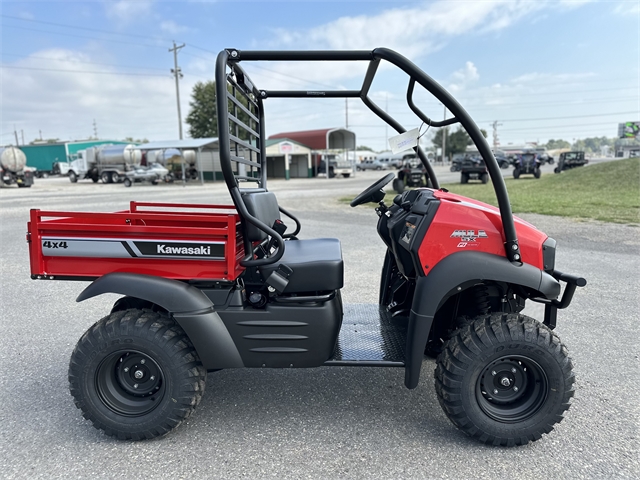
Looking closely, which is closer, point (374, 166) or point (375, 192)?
point (375, 192)

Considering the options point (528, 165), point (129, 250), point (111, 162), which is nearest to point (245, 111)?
point (129, 250)

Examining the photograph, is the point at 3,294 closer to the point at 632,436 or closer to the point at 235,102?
the point at 235,102

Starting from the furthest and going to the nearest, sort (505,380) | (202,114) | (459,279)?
(202,114)
(505,380)
(459,279)

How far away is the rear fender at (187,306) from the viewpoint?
7.49ft

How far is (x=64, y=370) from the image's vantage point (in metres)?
3.14

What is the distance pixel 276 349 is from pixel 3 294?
4.28 m

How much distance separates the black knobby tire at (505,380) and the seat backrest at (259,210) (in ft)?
3.99

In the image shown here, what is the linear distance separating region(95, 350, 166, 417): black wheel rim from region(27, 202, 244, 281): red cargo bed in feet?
1.59

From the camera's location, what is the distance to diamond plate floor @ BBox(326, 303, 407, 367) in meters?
2.44

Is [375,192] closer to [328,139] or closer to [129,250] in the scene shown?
[129,250]

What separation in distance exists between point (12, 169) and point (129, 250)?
31567 mm

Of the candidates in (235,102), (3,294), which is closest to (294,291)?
(235,102)

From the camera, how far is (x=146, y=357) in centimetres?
238

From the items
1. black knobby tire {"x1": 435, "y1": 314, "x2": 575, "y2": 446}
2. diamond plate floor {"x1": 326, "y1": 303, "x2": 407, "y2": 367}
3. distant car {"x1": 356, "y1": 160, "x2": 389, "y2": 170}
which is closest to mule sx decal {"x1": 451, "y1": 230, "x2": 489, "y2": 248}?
black knobby tire {"x1": 435, "y1": 314, "x2": 575, "y2": 446}
